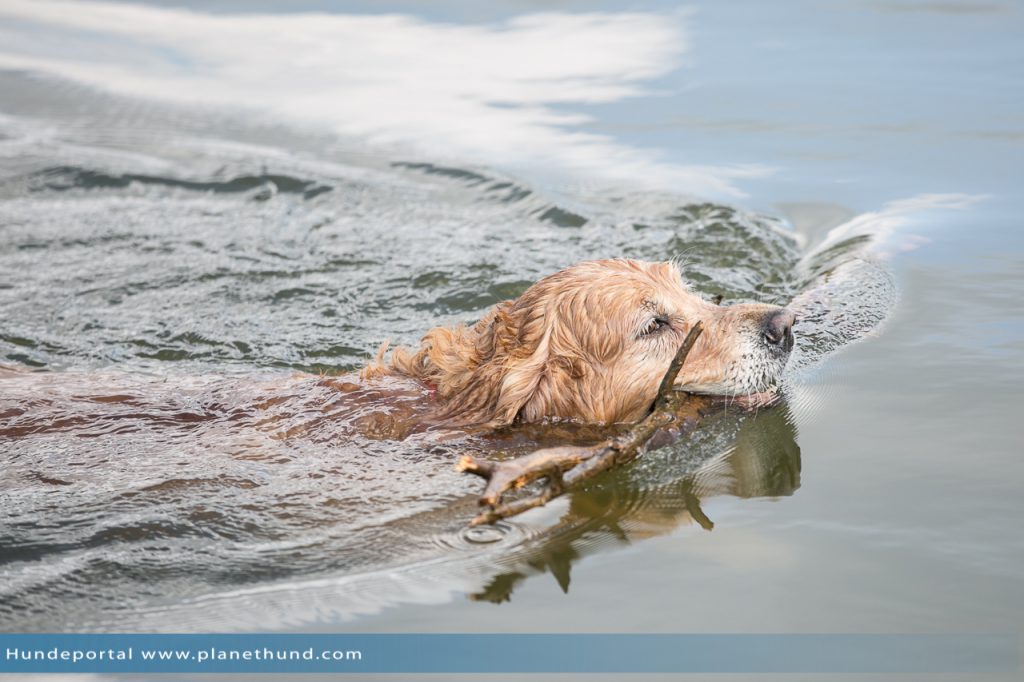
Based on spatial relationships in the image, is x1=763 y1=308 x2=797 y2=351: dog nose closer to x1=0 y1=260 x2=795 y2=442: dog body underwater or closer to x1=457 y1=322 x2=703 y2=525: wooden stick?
x1=0 y1=260 x2=795 y2=442: dog body underwater

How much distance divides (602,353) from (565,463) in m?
1.29

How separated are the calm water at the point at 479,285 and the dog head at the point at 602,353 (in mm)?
271

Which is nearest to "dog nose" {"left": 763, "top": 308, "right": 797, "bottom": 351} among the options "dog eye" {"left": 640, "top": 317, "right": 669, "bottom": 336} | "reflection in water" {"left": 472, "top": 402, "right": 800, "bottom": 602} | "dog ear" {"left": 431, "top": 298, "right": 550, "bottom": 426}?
"reflection in water" {"left": 472, "top": 402, "right": 800, "bottom": 602}

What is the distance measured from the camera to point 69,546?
5.46 meters

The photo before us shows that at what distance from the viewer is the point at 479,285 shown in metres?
9.61

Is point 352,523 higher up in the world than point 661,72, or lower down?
lower down

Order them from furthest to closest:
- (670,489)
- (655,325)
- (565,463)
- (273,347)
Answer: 1. (273,347)
2. (655,325)
3. (670,489)
4. (565,463)

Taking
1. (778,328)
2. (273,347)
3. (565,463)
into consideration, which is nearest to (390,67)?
(273,347)

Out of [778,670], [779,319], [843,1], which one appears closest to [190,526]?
[778,670]

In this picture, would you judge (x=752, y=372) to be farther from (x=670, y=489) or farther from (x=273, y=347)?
(x=273, y=347)

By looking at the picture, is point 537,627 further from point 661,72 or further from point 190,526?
point 661,72

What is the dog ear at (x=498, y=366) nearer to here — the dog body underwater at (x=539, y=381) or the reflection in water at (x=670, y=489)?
the dog body underwater at (x=539, y=381)

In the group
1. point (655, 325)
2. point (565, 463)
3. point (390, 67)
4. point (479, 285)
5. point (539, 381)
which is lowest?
point (565, 463)

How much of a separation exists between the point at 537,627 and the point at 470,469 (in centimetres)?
67
